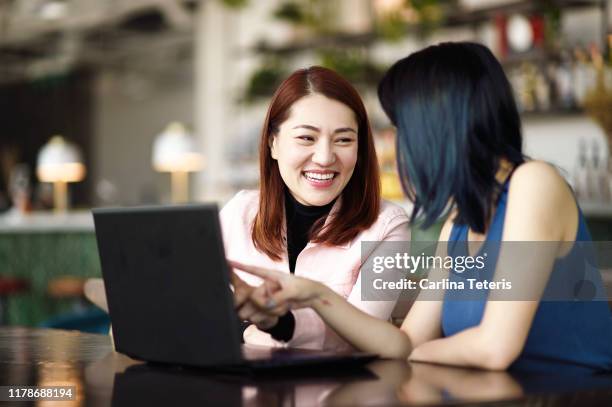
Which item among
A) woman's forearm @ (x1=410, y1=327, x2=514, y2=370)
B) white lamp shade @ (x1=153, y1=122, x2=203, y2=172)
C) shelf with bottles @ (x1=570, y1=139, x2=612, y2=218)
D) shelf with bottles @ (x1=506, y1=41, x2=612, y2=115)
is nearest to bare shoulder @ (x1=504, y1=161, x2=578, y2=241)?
woman's forearm @ (x1=410, y1=327, x2=514, y2=370)

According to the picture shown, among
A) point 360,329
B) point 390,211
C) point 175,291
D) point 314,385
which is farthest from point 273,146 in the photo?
point 314,385

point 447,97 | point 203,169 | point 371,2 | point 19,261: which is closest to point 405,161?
point 447,97

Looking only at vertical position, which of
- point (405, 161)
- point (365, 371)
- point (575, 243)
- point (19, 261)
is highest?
point (405, 161)

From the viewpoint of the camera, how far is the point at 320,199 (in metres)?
1.84

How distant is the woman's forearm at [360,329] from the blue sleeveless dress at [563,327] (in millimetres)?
109

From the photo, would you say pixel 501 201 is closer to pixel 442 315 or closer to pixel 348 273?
pixel 442 315

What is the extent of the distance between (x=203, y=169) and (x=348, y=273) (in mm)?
7694

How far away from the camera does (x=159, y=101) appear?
15.1 metres

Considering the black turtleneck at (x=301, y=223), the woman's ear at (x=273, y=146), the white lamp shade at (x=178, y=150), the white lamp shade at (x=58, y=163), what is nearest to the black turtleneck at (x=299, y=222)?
the black turtleneck at (x=301, y=223)

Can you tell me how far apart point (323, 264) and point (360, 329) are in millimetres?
375

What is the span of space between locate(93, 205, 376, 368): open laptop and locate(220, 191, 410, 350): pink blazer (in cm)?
22

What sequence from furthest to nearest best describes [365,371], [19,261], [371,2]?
[371,2]
[19,261]
[365,371]

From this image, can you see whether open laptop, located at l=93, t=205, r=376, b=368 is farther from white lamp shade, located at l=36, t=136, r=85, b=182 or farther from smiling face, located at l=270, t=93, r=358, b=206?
white lamp shade, located at l=36, t=136, r=85, b=182

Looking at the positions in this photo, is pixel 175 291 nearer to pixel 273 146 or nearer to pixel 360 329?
pixel 360 329
